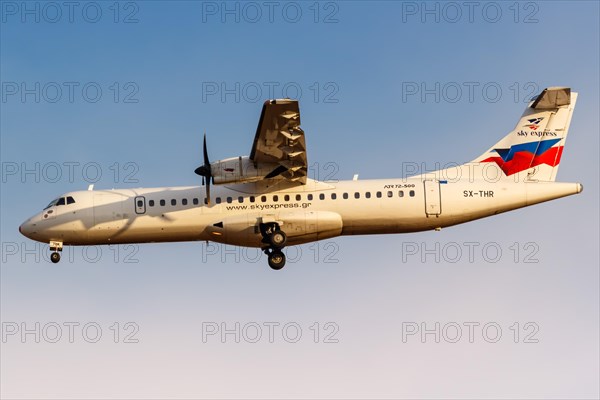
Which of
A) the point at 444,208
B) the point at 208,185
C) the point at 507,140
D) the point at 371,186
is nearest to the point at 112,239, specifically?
the point at 208,185

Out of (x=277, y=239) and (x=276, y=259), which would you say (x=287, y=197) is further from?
(x=276, y=259)

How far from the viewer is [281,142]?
1049 inches

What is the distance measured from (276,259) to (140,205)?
5.11 meters

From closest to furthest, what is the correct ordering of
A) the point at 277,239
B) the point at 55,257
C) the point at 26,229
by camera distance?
the point at 277,239 < the point at 55,257 < the point at 26,229

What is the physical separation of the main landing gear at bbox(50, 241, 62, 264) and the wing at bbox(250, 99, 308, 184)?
314 inches

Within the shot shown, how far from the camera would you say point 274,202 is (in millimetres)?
29000

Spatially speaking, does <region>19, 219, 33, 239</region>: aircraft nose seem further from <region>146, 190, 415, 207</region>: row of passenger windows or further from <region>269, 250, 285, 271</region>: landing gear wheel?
<region>269, 250, 285, 271</region>: landing gear wheel

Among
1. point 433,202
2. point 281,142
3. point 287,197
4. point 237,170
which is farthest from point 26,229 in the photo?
point 433,202

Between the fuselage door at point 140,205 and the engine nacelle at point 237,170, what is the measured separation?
361 cm

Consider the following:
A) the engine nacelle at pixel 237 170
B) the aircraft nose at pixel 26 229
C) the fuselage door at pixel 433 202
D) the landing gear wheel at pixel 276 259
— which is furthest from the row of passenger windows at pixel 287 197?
the aircraft nose at pixel 26 229

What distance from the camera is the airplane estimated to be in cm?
2858

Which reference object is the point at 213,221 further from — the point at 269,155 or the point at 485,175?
the point at 485,175

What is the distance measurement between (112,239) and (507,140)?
48.3ft

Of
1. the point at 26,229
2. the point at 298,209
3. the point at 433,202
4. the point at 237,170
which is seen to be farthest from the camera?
the point at 26,229
